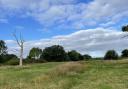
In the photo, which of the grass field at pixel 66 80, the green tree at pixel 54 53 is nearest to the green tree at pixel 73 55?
the green tree at pixel 54 53

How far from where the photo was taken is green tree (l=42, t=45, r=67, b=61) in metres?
105

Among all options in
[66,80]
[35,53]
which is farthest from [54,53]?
[66,80]

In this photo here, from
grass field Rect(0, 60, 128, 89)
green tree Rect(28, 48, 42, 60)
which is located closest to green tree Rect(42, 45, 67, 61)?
green tree Rect(28, 48, 42, 60)

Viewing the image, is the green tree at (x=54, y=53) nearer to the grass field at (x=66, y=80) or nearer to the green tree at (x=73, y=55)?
the green tree at (x=73, y=55)

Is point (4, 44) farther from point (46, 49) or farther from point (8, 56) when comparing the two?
point (46, 49)

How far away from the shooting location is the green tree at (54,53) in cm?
10475

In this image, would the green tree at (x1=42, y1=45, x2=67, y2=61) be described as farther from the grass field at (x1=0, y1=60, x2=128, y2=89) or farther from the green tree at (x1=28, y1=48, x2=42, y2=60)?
the grass field at (x1=0, y1=60, x2=128, y2=89)

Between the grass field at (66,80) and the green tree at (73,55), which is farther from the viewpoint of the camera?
the green tree at (73,55)

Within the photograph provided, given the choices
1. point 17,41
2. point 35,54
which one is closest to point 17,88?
point 17,41

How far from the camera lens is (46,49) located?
107m

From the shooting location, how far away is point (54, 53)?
341 ft

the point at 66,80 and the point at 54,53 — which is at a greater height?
the point at 54,53

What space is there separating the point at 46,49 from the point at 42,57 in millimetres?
3118

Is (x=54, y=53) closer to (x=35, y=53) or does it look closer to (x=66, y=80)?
(x=35, y=53)
